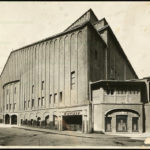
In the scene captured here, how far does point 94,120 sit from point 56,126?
24.9 ft

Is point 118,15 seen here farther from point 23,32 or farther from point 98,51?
point 98,51

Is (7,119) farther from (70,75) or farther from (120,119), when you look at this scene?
(120,119)

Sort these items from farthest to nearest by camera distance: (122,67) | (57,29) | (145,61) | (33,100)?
(122,67) → (33,100) → (57,29) → (145,61)

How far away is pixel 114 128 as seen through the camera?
24578 millimetres

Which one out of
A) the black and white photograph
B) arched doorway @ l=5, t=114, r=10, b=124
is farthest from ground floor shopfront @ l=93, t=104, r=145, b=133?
arched doorway @ l=5, t=114, r=10, b=124

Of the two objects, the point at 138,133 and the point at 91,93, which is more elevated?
the point at 91,93

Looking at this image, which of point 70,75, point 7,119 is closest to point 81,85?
point 70,75

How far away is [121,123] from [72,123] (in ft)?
21.8

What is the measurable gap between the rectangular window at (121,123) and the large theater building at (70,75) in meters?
0.11

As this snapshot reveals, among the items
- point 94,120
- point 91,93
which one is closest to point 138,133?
point 94,120

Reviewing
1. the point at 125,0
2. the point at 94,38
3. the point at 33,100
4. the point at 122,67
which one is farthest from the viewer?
the point at 122,67

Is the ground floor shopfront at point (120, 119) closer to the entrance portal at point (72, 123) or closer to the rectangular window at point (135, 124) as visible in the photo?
the rectangular window at point (135, 124)

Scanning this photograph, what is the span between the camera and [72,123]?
28.5 meters

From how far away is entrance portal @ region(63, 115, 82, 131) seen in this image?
27.3m
